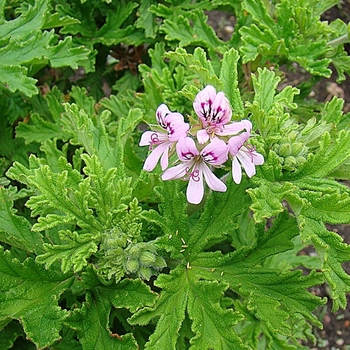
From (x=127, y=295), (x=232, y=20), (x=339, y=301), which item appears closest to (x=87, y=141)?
(x=127, y=295)

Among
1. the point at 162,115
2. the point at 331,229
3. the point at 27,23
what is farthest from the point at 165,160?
the point at 331,229

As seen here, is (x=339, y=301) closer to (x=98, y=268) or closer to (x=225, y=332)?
(x=225, y=332)

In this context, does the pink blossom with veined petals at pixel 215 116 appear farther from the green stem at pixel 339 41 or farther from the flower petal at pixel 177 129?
the green stem at pixel 339 41

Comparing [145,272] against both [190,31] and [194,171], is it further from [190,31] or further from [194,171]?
[190,31]

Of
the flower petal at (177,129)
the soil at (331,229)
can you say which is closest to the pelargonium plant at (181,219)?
the flower petal at (177,129)

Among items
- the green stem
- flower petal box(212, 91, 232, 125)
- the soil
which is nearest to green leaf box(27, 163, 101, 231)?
flower petal box(212, 91, 232, 125)

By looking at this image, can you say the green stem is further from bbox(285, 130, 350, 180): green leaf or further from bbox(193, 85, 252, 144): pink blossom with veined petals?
bbox(193, 85, 252, 144): pink blossom with veined petals
